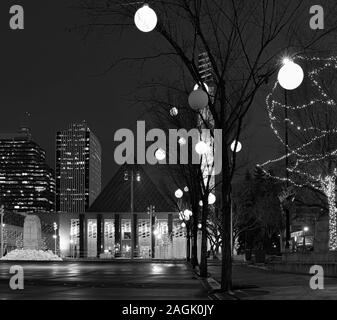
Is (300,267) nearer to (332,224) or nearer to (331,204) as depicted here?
(332,224)

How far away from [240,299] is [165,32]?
7.71 metres

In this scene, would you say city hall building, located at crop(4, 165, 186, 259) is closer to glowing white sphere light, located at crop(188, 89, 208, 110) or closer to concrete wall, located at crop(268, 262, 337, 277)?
concrete wall, located at crop(268, 262, 337, 277)

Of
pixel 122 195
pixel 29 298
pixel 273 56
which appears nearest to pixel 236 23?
pixel 273 56

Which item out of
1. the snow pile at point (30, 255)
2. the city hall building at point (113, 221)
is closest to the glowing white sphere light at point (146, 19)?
the snow pile at point (30, 255)

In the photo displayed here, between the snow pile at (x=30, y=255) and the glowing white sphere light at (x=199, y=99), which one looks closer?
the glowing white sphere light at (x=199, y=99)

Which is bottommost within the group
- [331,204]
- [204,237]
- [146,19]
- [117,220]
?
[117,220]

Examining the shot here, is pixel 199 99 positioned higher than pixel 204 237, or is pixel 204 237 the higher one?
pixel 199 99

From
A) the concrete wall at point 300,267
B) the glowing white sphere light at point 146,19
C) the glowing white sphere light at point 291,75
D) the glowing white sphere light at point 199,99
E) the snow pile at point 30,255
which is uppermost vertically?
the glowing white sphere light at point 146,19

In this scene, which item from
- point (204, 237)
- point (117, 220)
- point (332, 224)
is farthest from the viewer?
point (117, 220)

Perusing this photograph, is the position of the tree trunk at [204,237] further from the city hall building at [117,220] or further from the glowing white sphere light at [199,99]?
the city hall building at [117,220]

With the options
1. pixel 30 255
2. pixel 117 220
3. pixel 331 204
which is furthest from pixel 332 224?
pixel 117 220

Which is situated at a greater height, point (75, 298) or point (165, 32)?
point (165, 32)
